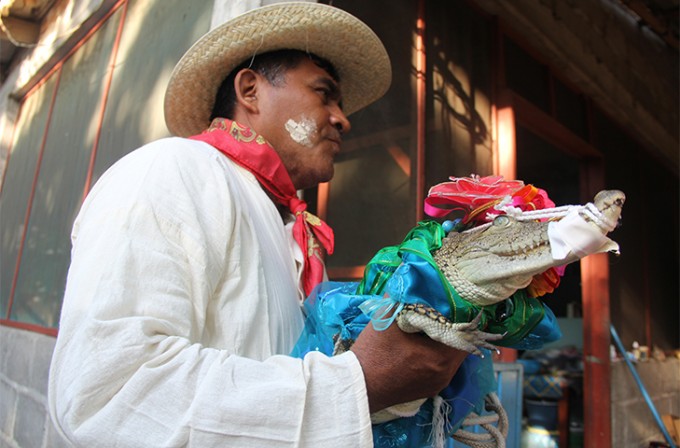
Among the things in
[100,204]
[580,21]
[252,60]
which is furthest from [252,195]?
[580,21]

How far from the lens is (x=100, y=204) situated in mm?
878

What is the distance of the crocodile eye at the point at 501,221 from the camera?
705 mm

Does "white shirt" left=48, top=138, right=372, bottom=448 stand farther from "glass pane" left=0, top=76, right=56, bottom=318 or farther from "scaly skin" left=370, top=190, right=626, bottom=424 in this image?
"glass pane" left=0, top=76, right=56, bottom=318

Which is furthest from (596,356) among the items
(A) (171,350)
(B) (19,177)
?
(B) (19,177)

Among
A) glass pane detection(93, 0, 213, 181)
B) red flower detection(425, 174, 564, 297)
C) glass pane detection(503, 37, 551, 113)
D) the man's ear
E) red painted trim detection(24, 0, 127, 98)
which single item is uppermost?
red painted trim detection(24, 0, 127, 98)

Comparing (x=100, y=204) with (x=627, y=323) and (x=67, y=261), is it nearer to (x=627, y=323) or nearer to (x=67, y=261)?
(x=67, y=261)

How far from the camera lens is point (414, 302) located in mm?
675

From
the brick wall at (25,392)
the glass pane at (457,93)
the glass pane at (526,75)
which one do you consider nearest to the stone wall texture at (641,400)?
the glass pane at (526,75)

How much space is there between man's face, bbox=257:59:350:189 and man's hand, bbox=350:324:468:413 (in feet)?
2.57

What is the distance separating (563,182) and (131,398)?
6.10 meters

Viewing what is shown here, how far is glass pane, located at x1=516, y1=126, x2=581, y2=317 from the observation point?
486 cm

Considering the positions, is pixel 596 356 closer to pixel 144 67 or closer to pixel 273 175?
pixel 273 175

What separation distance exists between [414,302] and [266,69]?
111 centimetres

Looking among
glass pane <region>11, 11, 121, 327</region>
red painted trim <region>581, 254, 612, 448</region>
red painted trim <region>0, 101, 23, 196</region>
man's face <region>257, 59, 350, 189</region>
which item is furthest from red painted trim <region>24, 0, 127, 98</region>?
red painted trim <region>581, 254, 612, 448</region>
